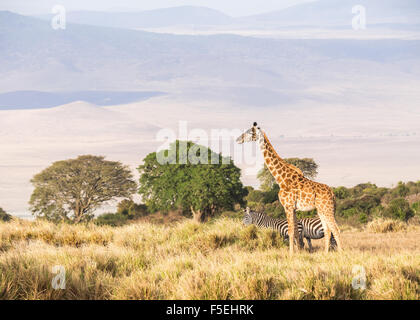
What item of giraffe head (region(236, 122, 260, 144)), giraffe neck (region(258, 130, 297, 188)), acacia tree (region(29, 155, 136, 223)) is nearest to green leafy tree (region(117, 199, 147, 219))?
acacia tree (region(29, 155, 136, 223))

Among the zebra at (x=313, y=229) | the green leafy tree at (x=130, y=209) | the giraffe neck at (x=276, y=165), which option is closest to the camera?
the giraffe neck at (x=276, y=165)

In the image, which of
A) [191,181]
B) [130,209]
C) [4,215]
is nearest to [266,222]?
[191,181]

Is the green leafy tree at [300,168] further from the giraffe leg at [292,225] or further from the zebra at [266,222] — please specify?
the giraffe leg at [292,225]

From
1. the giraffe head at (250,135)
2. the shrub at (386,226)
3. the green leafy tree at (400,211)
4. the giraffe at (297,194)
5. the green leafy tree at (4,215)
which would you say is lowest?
the green leafy tree at (4,215)

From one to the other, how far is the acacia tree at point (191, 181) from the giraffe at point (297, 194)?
944 inches

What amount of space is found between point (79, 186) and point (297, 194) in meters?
35.3

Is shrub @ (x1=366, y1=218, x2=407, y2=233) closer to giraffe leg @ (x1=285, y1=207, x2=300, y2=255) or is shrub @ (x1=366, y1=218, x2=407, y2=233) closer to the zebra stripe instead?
the zebra stripe

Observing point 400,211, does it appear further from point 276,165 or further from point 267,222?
point 276,165

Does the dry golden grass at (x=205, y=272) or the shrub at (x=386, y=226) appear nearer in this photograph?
the dry golden grass at (x=205, y=272)

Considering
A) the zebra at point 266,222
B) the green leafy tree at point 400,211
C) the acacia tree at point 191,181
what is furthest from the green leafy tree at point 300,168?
the zebra at point 266,222

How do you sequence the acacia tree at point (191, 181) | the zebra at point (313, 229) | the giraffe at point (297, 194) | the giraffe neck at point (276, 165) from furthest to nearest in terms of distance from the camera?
the acacia tree at point (191, 181)
the zebra at point (313, 229)
the giraffe neck at point (276, 165)
the giraffe at point (297, 194)

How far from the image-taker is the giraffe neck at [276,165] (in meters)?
13.5

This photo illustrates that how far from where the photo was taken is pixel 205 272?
9.98 m
